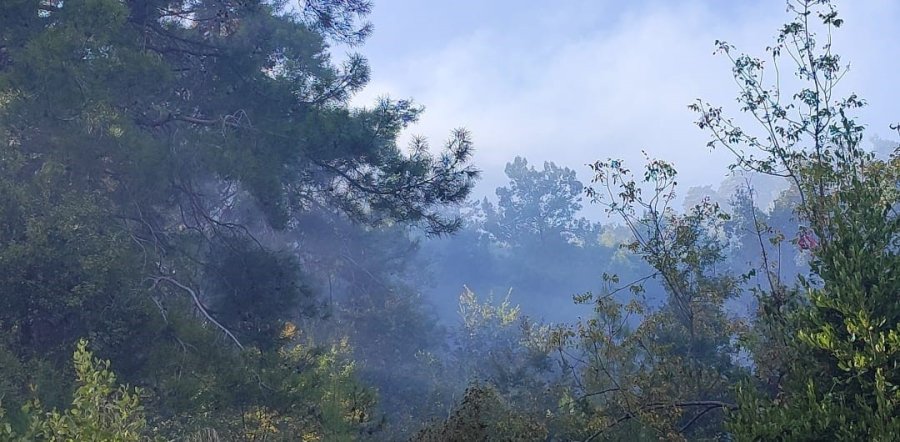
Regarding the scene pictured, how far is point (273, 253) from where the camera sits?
1273 centimetres

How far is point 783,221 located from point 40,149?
52.3m

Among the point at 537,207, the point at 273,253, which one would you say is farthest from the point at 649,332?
the point at 537,207

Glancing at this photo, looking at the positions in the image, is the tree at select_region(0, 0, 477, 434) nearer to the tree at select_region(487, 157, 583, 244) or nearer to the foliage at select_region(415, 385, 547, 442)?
the foliage at select_region(415, 385, 547, 442)

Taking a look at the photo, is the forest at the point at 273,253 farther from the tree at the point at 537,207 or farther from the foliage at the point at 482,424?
the tree at the point at 537,207

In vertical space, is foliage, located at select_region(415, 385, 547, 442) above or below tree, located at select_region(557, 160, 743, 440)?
below

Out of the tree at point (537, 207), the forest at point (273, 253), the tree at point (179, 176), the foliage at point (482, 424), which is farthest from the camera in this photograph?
the tree at point (537, 207)

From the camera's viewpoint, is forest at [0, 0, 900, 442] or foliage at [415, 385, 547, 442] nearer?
forest at [0, 0, 900, 442]

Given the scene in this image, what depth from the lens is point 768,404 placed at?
5.63 meters

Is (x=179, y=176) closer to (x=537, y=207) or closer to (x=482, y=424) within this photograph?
(x=482, y=424)

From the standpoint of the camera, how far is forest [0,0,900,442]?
5.38 meters

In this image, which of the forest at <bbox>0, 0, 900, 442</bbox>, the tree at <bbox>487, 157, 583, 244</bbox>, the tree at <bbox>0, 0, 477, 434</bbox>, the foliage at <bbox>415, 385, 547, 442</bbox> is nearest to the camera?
the forest at <bbox>0, 0, 900, 442</bbox>

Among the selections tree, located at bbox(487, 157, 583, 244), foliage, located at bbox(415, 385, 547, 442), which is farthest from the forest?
tree, located at bbox(487, 157, 583, 244)

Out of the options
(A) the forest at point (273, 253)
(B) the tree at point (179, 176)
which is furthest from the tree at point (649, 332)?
(B) the tree at point (179, 176)

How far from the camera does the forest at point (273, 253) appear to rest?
538cm
